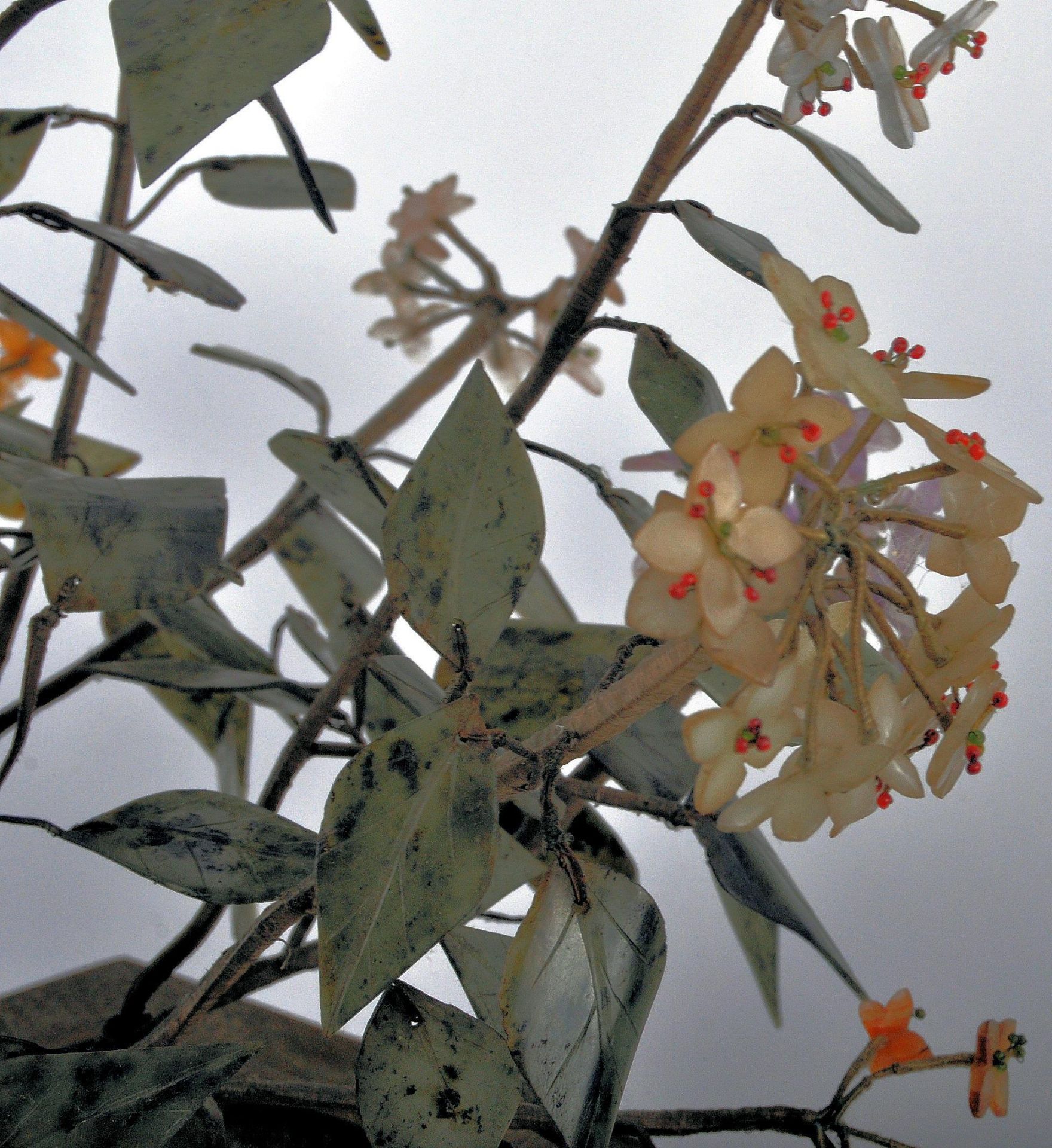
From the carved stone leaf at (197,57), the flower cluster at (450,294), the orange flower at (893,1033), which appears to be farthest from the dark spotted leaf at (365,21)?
the flower cluster at (450,294)

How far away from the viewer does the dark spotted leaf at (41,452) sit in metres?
0.54

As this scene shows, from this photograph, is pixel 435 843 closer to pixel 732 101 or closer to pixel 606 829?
pixel 606 829

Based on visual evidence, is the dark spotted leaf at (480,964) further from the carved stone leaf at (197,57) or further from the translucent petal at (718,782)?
the carved stone leaf at (197,57)

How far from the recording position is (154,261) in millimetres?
431

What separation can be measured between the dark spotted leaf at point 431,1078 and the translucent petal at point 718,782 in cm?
12

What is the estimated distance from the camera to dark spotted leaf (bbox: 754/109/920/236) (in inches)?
14.6

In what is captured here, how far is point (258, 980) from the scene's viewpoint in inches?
17.1

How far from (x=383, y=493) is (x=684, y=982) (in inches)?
23.7

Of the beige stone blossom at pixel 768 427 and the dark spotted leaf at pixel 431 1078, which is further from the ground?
the beige stone blossom at pixel 768 427

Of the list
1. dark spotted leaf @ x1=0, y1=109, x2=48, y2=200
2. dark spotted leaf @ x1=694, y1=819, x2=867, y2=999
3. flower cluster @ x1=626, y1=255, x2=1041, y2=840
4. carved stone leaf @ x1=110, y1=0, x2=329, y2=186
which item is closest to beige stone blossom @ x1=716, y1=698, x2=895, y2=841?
flower cluster @ x1=626, y1=255, x2=1041, y2=840

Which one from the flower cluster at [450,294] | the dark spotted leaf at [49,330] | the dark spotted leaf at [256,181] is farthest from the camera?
the flower cluster at [450,294]

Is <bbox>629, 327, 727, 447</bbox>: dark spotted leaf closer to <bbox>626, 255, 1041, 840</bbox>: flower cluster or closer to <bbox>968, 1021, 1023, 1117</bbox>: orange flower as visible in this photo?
<bbox>626, 255, 1041, 840</bbox>: flower cluster

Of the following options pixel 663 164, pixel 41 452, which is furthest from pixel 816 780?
pixel 41 452

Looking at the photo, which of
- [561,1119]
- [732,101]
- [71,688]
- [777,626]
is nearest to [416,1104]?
[561,1119]
